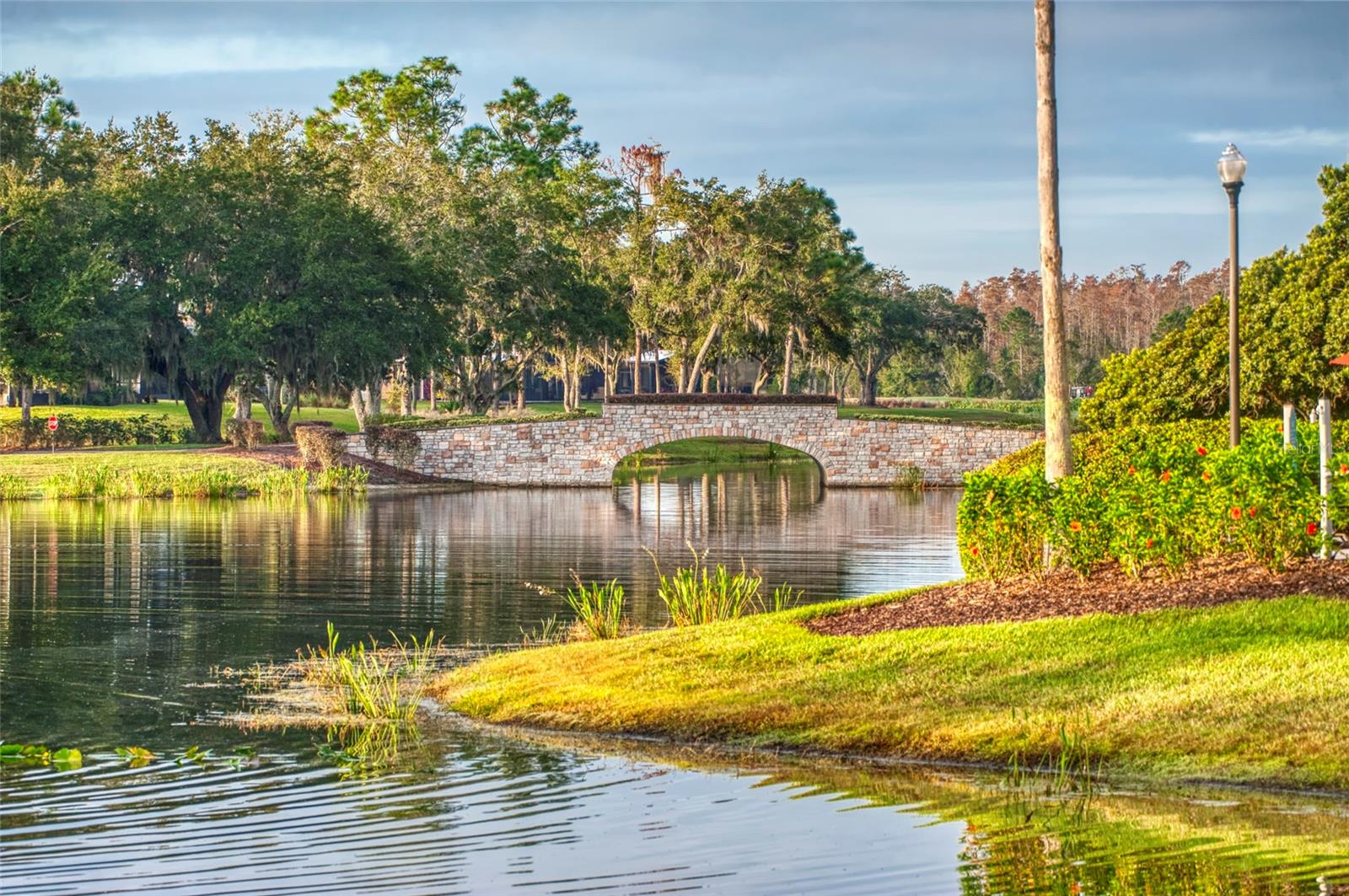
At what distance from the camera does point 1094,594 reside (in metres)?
13.4

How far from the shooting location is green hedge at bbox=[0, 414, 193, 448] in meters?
48.8

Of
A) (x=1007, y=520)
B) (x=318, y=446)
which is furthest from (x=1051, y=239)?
(x=318, y=446)

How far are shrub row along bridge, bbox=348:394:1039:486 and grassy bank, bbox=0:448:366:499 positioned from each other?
4.88 m

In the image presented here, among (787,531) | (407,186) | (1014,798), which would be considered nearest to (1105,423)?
(787,531)

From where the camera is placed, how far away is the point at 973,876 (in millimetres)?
7891

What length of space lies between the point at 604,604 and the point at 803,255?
43.0m

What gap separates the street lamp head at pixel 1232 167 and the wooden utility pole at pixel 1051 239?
9.34ft

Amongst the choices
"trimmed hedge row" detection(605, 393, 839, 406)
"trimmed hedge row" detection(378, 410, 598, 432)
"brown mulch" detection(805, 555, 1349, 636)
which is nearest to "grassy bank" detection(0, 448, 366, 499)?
"trimmed hedge row" detection(378, 410, 598, 432)

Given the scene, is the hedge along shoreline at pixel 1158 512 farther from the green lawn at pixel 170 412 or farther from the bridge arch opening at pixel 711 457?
the green lawn at pixel 170 412

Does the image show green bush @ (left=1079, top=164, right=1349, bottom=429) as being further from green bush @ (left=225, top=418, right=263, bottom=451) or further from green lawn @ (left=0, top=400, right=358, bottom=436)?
green lawn @ (left=0, top=400, right=358, bottom=436)

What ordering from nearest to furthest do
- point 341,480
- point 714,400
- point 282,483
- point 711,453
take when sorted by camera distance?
point 282,483 → point 341,480 → point 714,400 → point 711,453

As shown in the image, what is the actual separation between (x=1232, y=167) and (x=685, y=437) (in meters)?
32.1

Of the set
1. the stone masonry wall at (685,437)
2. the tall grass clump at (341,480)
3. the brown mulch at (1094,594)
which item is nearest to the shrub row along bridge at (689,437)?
the stone masonry wall at (685,437)

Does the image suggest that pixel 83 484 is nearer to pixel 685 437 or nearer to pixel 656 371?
pixel 685 437
